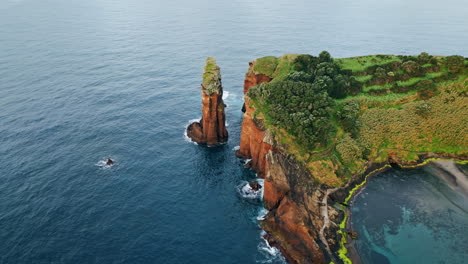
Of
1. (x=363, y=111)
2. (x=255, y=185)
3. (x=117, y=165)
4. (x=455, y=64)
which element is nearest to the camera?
(x=255, y=185)

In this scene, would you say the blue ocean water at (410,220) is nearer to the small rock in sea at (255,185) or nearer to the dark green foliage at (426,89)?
the small rock in sea at (255,185)

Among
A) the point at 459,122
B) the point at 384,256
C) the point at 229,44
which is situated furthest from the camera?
the point at 229,44

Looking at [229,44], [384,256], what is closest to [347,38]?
[229,44]

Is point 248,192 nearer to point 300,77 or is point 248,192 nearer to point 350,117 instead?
point 350,117

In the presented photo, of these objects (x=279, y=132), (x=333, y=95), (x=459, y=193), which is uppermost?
(x=333, y=95)

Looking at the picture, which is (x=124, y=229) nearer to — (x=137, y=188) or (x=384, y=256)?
(x=137, y=188)

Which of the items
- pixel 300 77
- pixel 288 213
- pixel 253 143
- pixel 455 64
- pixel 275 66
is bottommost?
→ pixel 288 213

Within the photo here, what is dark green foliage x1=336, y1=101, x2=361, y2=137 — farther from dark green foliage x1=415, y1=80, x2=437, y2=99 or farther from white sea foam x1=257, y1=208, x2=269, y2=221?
white sea foam x1=257, y1=208, x2=269, y2=221

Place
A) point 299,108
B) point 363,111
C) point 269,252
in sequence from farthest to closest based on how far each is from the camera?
point 363,111 → point 299,108 → point 269,252

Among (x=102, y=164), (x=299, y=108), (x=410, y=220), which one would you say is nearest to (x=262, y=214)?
(x=299, y=108)
